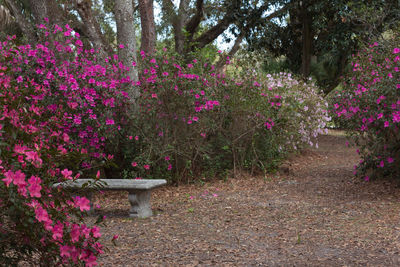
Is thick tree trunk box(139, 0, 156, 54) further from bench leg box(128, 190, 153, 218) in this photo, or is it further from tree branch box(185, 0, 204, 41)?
bench leg box(128, 190, 153, 218)

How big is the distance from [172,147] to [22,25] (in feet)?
14.6

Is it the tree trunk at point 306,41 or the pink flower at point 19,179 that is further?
the tree trunk at point 306,41

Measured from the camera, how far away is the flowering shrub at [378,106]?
5.29m

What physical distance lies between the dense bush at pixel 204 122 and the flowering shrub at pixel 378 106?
1235 millimetres

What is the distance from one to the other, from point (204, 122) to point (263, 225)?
225cm

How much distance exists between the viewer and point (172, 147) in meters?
6.16

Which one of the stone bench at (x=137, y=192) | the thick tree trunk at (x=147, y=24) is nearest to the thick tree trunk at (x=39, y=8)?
the thick tree trunk at (x=147, y=24)

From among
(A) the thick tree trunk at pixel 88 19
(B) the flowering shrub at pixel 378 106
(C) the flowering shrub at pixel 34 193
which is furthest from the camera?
(A) the thick tree trunk at pixel 88 19

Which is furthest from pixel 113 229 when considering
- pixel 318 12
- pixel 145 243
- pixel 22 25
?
pixel 318 12

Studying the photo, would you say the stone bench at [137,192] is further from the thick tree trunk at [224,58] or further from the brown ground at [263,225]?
the thick tree trunk at [224,58]

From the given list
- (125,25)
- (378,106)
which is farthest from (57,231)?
(125,25)

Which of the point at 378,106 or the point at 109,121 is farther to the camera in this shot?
the point at 109,121

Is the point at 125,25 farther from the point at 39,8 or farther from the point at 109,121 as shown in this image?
the point at 109,121

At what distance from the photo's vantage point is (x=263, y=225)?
4547 millimetres
